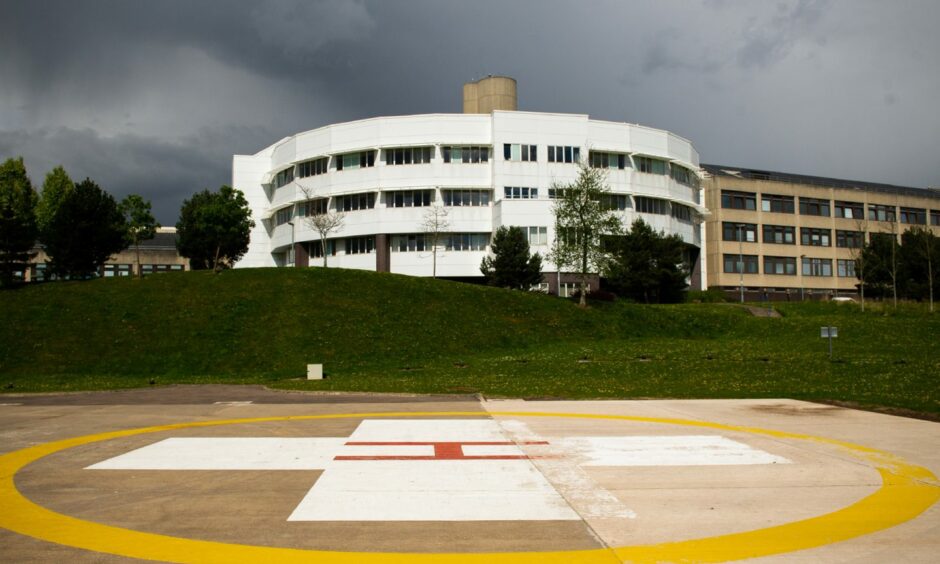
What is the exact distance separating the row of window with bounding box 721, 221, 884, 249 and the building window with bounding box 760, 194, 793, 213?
2.66 meters

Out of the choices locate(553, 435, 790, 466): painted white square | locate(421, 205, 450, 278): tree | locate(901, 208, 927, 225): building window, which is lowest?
locate(553, 435, 790, 466): painted white square

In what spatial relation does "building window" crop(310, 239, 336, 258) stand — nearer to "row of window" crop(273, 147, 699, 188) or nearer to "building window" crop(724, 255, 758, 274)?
"row of window" crop(273, 147, 699, 188)

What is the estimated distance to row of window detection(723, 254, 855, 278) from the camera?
103125mm

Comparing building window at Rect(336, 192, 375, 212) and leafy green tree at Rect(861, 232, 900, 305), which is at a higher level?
building window at Rect(336, 192, 375, 212)

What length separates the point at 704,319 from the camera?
51.6 m

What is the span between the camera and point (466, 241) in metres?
78.2

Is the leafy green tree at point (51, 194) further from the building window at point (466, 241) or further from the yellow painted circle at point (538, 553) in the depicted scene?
the yellow painted circle at point (538, 553)

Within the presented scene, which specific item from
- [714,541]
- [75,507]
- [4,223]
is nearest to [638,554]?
[714,541]

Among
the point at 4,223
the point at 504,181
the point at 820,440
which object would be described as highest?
the point at 504,181

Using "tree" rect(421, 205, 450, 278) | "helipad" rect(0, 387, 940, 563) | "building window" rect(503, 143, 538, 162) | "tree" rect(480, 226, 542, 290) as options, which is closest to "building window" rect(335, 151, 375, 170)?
"tree" rect(421, 205, 450, 278)

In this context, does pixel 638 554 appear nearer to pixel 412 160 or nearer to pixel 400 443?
pixel 400 443

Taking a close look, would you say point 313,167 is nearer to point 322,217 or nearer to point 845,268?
point 322,217

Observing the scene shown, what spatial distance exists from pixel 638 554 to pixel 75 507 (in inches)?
259

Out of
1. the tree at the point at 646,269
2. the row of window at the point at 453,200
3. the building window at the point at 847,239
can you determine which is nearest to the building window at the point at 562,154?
the row of window at the point at 453,200
